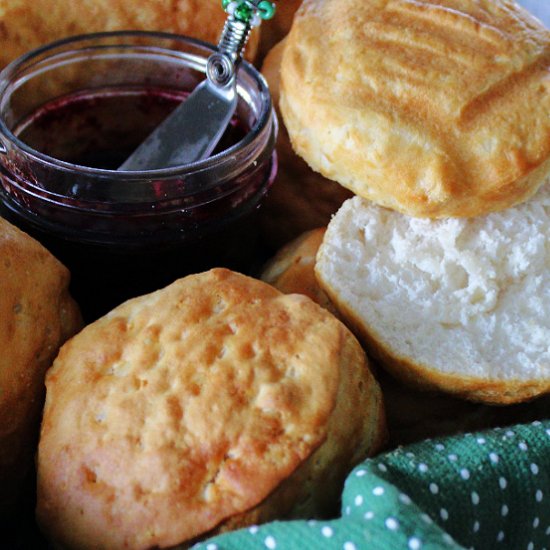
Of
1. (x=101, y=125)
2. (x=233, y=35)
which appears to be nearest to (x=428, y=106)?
(x=233, y=35)

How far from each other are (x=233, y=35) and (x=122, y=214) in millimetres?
397

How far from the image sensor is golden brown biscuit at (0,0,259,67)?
1.45 m

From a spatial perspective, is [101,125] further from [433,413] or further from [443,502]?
[443,502]

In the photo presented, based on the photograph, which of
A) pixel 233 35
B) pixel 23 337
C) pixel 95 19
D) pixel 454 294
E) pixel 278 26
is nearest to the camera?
pixel 23 337

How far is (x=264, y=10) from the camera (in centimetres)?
135

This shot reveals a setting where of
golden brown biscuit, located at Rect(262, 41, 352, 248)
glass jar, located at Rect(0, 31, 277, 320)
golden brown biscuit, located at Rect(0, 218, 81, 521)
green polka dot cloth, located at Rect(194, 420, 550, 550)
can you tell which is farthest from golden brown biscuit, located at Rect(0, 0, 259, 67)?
green polka dot cloth, located at Rect(194, 420, 550, 550)

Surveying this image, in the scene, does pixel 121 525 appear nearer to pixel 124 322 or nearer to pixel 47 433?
pixel 47 433

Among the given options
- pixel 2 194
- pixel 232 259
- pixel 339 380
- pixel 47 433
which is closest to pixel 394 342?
pixel 339 380

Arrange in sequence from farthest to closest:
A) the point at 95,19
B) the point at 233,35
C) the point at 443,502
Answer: the point at 95,19 → the point at 233,35 → the point at 443,502

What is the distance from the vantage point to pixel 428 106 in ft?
3.90

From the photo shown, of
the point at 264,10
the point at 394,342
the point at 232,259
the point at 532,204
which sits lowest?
the point at 232,259

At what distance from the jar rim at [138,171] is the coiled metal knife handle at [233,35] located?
0.13 feet

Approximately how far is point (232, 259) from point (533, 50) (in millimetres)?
631

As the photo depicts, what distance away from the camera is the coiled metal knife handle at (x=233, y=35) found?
135 centimetres
